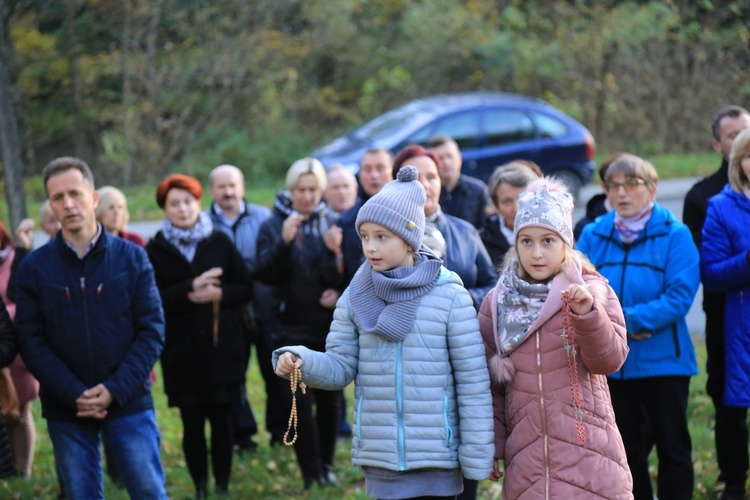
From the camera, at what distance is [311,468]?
6746 mm

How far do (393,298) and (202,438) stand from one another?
288 centimetres

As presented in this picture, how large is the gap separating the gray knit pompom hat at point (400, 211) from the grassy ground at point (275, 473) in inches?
109

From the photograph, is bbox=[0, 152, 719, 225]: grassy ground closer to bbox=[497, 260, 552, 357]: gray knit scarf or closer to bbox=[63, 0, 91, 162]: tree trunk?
bbox=[63, 0, 91, 162]: tree trunk

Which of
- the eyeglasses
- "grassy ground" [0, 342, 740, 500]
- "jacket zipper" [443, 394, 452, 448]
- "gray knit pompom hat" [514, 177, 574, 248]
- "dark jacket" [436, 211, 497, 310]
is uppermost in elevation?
the eyeglasses

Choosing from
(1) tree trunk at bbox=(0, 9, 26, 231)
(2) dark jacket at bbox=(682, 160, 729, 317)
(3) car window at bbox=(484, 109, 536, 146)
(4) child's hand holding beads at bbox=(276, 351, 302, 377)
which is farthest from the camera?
(3) car window at bbox=(484, 109, 536, 146)

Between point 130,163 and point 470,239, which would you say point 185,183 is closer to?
point 470,239

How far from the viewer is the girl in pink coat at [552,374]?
4125 millimetres

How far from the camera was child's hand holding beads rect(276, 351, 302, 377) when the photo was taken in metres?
4.06

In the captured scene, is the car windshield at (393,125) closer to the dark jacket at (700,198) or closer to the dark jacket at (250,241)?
the dark jacket at (250,241)

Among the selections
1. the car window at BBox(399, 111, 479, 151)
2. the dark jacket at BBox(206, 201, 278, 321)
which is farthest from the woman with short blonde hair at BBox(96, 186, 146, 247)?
the car window at BBox(399, 111, 479, 151)

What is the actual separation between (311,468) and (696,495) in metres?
2.53

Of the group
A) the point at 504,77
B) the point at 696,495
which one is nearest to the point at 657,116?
the point at 504,77

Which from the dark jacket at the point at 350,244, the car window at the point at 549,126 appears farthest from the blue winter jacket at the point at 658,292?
the car window at the point at 549,126

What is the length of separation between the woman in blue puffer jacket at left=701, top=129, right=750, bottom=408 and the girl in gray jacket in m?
1.89
